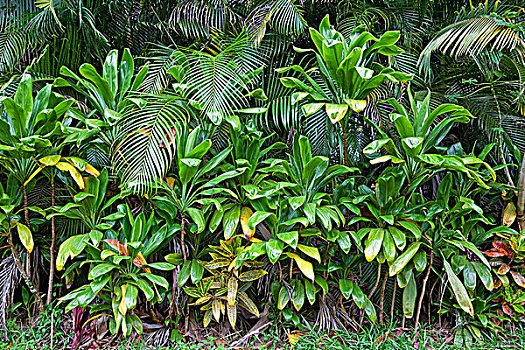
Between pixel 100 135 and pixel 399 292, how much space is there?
2.28 meters

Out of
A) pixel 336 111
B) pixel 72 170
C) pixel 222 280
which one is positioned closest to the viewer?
pixel 336 111

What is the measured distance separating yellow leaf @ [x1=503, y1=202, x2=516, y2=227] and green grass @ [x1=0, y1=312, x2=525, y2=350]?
2.25 ft

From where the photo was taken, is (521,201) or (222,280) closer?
(222,280)

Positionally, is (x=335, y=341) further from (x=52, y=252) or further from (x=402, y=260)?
(x=52, y=252)

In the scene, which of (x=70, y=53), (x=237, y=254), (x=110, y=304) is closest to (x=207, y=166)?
(x=237, y=254)

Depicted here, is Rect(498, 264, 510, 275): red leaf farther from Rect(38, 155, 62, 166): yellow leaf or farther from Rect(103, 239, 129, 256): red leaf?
Rect(38, 155, 62, 166): yellow leaf

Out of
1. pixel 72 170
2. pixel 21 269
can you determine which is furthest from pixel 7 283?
pixel 72 170

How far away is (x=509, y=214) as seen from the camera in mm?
2828

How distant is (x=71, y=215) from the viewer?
2518 millimetres

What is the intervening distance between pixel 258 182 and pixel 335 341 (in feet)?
3.57

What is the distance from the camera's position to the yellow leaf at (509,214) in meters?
2.81

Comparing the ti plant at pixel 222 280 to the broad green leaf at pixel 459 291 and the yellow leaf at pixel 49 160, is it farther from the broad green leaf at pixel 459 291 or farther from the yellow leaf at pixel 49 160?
the broad green leaf at pixel 459 291

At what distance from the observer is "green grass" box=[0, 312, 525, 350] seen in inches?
99.7

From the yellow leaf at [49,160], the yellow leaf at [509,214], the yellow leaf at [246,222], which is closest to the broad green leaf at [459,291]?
the yellow leaf at [509,214]
